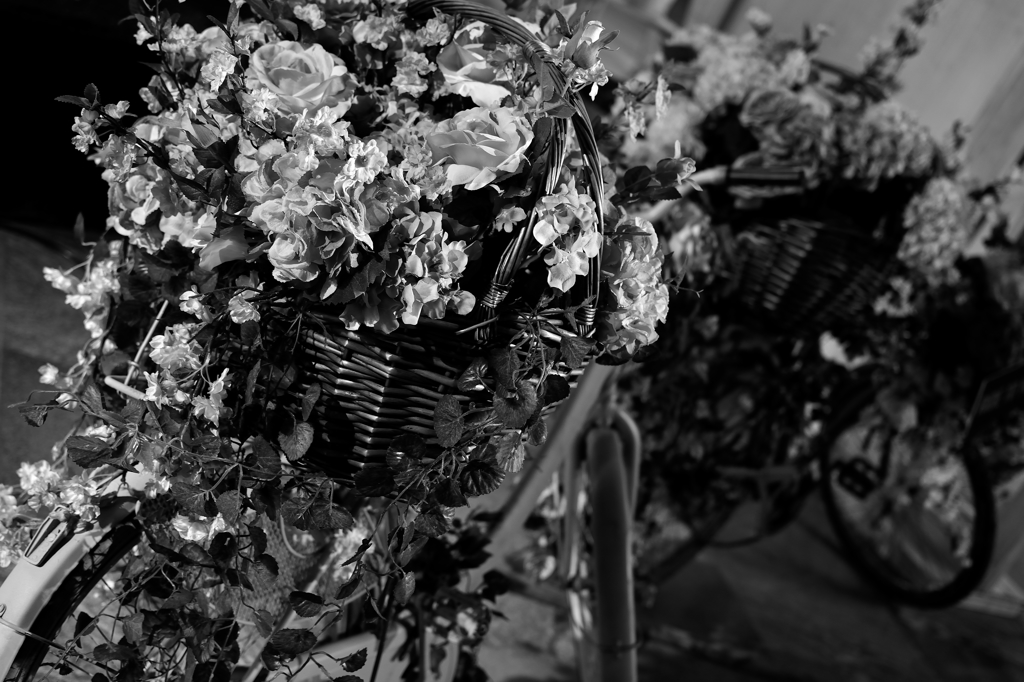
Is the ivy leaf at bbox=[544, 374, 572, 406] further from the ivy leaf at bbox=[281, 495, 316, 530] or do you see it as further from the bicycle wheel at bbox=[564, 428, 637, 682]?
the bicycle wheel at bbox=[564, 428, 637, 682]

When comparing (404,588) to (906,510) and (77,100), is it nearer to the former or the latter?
(77,100)

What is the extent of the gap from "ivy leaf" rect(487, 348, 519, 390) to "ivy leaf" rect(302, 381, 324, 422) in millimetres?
198

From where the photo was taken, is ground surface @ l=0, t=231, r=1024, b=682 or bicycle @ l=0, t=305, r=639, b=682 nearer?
bicycle @ l=0, t=305, r=639, b=682

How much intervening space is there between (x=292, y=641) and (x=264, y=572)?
11 centimetres

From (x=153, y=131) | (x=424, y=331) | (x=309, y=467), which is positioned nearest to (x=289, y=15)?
(x=153, y=131)

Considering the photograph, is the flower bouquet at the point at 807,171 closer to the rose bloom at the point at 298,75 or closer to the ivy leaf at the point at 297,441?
the rose bloom at the point at 298,75

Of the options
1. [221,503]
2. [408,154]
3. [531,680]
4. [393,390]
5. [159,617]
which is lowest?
[531,680]

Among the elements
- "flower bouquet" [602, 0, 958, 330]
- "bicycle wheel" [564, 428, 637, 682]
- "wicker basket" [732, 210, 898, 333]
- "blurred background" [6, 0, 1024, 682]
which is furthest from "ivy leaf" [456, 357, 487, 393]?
"wicker basket" [732, 210, 898, 333]

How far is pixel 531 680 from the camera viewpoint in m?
2.30

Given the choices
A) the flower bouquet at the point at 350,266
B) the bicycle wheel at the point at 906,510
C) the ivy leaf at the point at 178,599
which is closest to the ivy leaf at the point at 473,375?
the flower bouquet at the point at 350,266

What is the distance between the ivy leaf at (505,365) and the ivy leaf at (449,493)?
0.13 metres

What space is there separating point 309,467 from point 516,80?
0.54 m

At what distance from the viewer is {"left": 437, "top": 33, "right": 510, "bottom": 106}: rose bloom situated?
0.99 m

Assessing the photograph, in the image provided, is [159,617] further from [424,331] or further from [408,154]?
[408,154]
